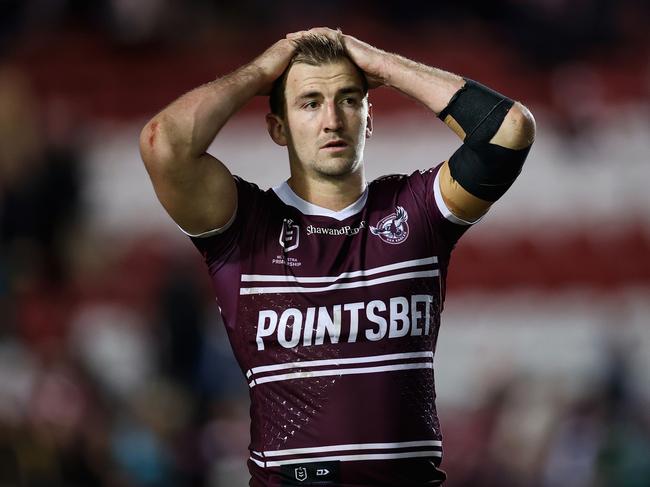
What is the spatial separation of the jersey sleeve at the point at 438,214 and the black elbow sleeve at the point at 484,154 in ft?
0.36

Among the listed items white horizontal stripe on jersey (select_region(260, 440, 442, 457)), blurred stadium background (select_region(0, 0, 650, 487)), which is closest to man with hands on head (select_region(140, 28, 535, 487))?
white horizontal stripe on jersey (select_region(260, 440, 442, 457))

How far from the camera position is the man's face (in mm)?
4656

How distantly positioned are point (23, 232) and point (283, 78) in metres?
6.50

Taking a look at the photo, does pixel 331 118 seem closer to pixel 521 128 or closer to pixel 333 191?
pixel 333 191

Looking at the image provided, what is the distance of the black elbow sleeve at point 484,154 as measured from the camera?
4.54 meters

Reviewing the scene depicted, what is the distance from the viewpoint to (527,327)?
10930mm

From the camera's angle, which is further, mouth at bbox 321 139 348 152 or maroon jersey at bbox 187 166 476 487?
mouth at bbox 321 139 348 152

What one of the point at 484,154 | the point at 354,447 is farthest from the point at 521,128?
the point at 354,447

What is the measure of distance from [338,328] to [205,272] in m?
6.56

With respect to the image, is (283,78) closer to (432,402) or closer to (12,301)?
(432,402)

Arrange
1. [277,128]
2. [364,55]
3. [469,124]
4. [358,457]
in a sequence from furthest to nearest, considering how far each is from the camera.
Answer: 1. [277,128]
2. [364,55]
3. [469,124]
4. [358,457]

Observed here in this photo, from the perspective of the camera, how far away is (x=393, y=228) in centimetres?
465

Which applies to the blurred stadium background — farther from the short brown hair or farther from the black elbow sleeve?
the black elbow sleeve

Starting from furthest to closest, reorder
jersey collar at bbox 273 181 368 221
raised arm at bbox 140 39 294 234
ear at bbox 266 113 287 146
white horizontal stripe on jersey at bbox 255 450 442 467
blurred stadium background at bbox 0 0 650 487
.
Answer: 1. blurred stadium background at bbox 0 0 650 487
2. ear at bbox 266 113 287 146
3. jersey collar at bbox 273 181 368 221
4. raised arm at bbox 140 39 294 234
5. white horizontal stripe on jersey at bbox 255 450 442 467
